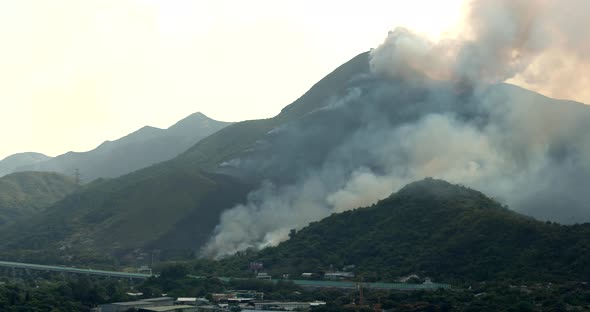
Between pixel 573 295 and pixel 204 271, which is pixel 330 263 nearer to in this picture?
pixel 204 271

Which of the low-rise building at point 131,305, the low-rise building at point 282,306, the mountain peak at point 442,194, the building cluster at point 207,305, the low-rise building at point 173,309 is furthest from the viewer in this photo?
the mountain peak at point 442,194

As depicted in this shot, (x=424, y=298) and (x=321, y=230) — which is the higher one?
(x=321, y=230)

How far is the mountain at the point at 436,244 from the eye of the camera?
140 metres

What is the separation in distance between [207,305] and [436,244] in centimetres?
4438

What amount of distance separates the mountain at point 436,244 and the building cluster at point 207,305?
23.4 meters

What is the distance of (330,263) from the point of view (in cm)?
16800

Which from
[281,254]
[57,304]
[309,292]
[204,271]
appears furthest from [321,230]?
[57,304]

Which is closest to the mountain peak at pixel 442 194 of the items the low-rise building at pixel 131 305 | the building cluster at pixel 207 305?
the building cluster at pixel 207 305

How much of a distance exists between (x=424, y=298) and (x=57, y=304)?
46639 millimetres

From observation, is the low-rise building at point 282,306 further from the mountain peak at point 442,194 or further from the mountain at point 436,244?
the mountain peak at point 442,194

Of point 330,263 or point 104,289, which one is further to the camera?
point 330,263

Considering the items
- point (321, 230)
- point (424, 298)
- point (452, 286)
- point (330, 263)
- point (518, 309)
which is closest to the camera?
point (518, 309)

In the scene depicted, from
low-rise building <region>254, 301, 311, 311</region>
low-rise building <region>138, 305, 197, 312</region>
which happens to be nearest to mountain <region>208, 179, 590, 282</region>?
low-rise building <region>254, 301, 311, 311</region>

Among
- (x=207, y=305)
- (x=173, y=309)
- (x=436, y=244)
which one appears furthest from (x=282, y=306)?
(x=436, y=244)
